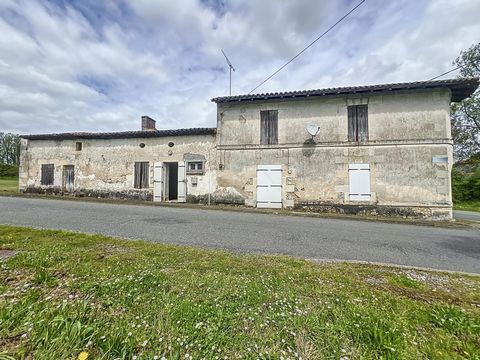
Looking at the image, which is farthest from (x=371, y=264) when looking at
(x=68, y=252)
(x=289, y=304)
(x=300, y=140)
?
(x=300, y=140)

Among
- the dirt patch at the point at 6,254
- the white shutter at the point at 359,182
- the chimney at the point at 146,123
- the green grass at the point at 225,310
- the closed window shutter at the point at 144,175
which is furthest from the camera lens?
the chimney at the point at 146,123

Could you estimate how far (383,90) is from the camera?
34.1 ft

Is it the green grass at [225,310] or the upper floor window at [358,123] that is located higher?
the upper floor window at [358,123]

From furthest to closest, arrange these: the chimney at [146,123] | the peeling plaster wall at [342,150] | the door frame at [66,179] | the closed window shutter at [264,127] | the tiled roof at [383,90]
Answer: the chimney at [146,123]
the door frame at [66,179]
the closed window shutter at [264,127]
the peeling plaster wall at [342,150]
the tiled roof at [383,90]

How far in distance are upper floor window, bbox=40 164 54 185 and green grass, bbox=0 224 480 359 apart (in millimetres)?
14576

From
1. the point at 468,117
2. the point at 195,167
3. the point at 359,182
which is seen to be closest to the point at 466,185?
the point at 468,117

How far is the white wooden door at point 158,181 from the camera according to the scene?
42.9ft

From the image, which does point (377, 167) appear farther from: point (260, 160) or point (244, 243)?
point (244, 243)

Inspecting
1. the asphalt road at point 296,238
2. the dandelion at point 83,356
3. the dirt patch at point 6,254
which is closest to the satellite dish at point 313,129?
the asphalt road at point 296,238

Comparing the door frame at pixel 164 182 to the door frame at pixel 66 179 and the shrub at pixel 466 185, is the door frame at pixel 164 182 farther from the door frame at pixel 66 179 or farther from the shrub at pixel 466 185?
the shrub at pixel 466 185

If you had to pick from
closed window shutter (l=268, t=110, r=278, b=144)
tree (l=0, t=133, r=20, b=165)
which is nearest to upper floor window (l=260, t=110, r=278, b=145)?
closed window shutter (l=268, t=110, r=278, b=144)

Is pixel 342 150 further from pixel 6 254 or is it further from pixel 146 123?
pixel 146 123

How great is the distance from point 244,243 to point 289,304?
8.56ft

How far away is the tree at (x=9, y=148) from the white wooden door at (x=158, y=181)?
180 feet
